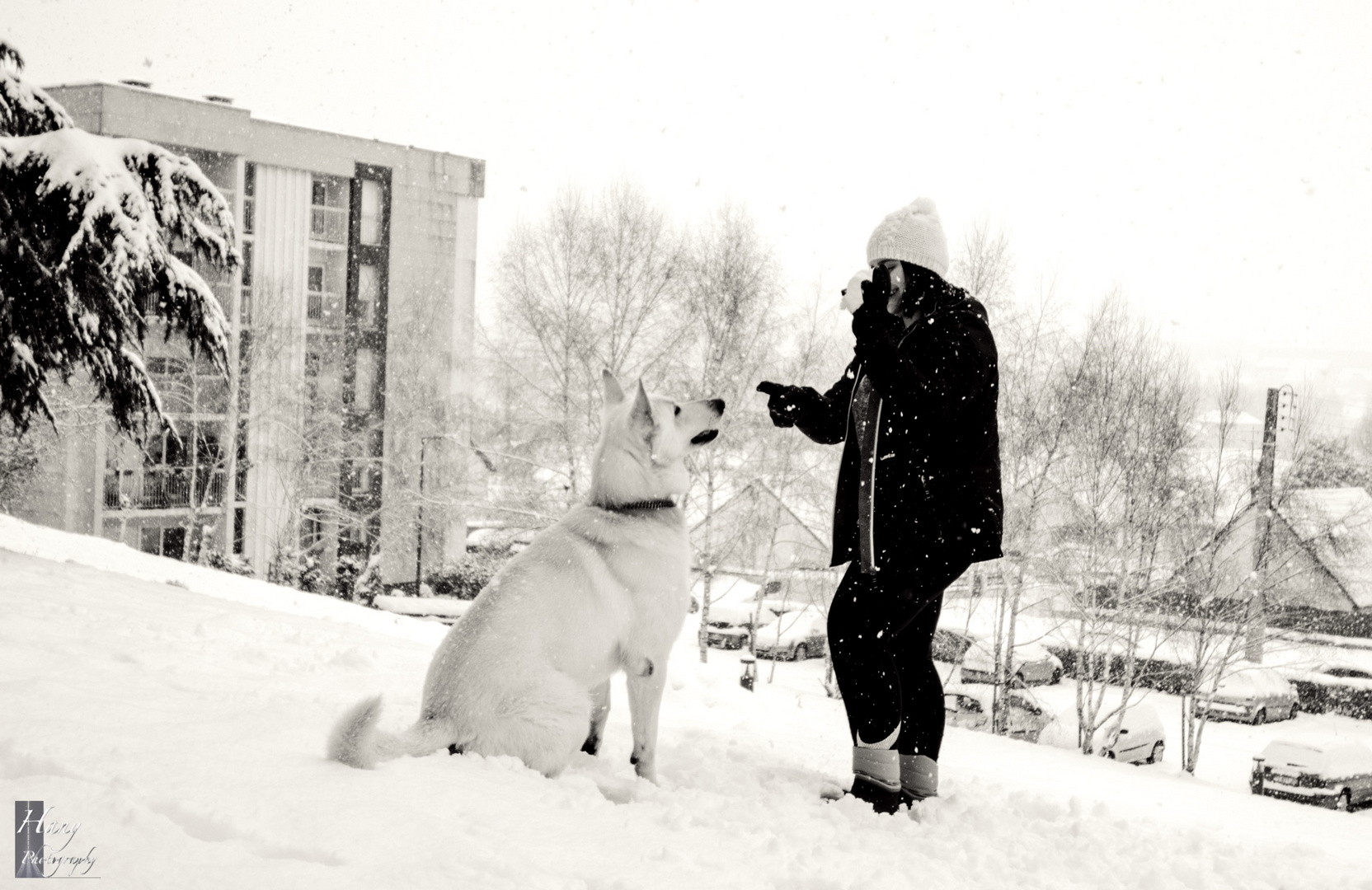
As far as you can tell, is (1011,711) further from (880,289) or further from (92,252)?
(880,289)

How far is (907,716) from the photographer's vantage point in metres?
3.07

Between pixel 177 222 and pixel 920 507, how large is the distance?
6.40 meters

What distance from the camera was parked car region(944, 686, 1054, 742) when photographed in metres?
17.2

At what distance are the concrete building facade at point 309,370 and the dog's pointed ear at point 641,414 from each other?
688 inches

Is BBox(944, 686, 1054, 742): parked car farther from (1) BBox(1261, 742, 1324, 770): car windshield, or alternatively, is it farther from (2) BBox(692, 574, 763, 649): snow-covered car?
(2) BBox(692, 574, 763, 649): snow-covered car

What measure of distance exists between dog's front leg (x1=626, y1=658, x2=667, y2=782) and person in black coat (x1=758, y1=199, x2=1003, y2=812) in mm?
574

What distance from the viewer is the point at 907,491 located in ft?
9.62

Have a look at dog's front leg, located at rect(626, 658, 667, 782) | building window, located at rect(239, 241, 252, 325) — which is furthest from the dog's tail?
building window, located at rect(239, 241, 252, 325)

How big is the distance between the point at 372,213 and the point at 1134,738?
24.9 metres

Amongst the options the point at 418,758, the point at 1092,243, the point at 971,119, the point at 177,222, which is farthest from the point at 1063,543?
the point at 971,119

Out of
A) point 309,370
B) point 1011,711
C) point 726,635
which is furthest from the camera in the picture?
point 309,370

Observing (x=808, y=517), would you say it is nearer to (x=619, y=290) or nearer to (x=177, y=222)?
(x=619, y=290)

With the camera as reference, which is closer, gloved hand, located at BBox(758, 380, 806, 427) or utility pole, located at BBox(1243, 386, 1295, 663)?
gloved hand, located at BBox(758, 380, 806, 427)
